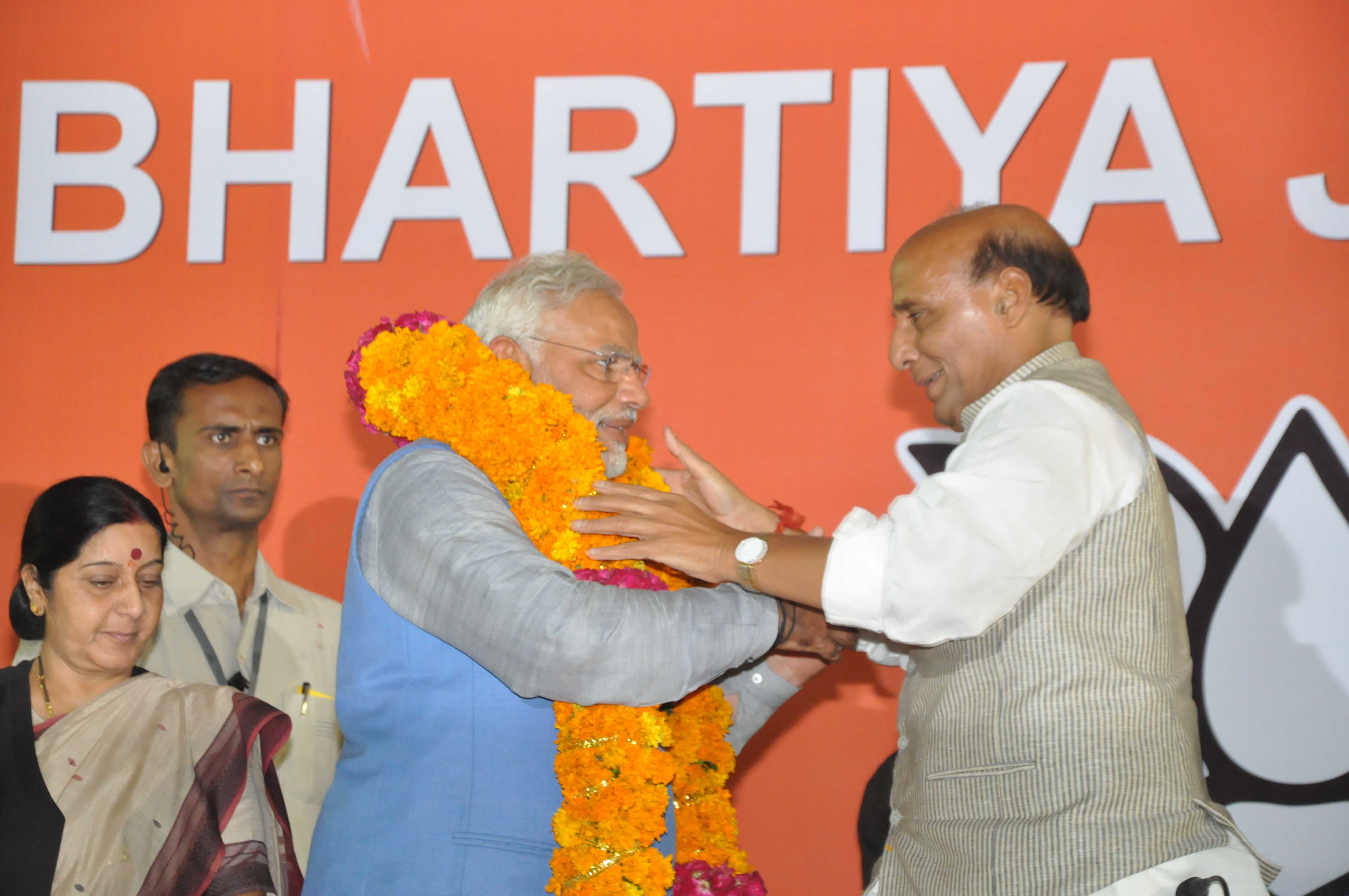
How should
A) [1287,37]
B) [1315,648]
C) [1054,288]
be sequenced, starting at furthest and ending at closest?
[1287,37] → [1315,648] → [1054,288]

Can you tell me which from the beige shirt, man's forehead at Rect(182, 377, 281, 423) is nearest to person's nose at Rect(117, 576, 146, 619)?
the beige shirt

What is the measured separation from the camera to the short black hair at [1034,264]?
2488 mm

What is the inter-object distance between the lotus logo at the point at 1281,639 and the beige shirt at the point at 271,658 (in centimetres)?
297

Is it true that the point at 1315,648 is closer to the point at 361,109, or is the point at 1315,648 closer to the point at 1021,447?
the point at 1021,447

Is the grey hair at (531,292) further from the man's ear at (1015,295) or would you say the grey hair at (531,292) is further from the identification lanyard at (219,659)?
the identification lanyard at (219,659)

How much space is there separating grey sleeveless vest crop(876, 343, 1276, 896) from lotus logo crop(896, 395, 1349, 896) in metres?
2.20

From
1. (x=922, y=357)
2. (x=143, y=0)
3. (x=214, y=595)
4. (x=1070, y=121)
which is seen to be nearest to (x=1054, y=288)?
(x=922, y=357)

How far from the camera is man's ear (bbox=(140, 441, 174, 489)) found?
4441mm

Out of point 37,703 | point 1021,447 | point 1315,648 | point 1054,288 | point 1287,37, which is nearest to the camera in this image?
point 1021,447

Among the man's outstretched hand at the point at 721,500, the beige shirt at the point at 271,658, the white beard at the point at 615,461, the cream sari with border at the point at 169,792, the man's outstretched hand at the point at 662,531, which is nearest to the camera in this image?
the man's outstretched hand at the point at 662,531

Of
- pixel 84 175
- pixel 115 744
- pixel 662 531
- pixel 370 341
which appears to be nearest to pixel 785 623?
pixel 662 531

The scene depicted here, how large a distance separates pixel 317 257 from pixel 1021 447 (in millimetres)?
3439

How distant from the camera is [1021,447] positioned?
211cm

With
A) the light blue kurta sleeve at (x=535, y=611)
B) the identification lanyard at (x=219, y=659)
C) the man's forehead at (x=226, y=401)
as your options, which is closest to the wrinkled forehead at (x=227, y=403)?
the man's forehead at (x=226, y=401)
